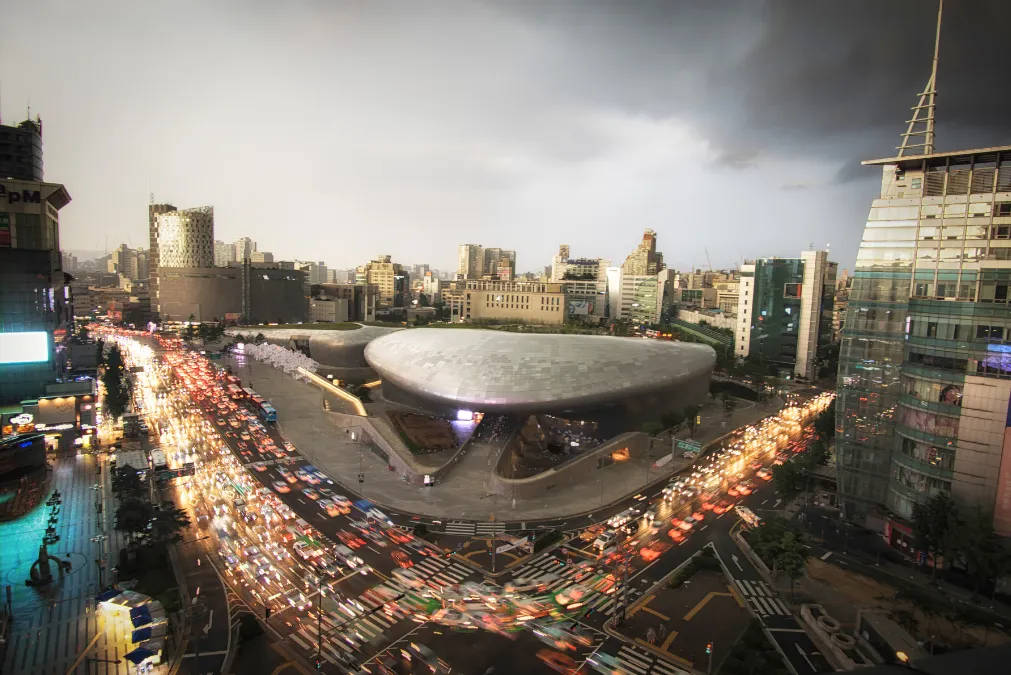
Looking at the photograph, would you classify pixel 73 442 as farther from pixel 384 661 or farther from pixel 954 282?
pixel 954 282

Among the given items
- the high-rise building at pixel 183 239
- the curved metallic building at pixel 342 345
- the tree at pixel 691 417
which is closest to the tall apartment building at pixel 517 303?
the curved metallic building at pixel 342 345

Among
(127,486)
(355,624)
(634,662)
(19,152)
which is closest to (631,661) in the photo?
(634,662)

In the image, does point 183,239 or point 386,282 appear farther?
point 386,282

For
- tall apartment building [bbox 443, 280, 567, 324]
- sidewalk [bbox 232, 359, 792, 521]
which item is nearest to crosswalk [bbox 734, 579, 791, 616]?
sidewalk [bbox 232, 359, 792, 521]

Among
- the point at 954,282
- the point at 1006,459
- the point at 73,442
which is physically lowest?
the point at 73,442

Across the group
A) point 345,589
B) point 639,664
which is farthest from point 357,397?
point 639,664

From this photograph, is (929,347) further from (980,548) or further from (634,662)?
(634,662)

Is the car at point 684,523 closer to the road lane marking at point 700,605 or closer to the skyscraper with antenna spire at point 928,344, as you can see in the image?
the road lane marking at point 700,605
